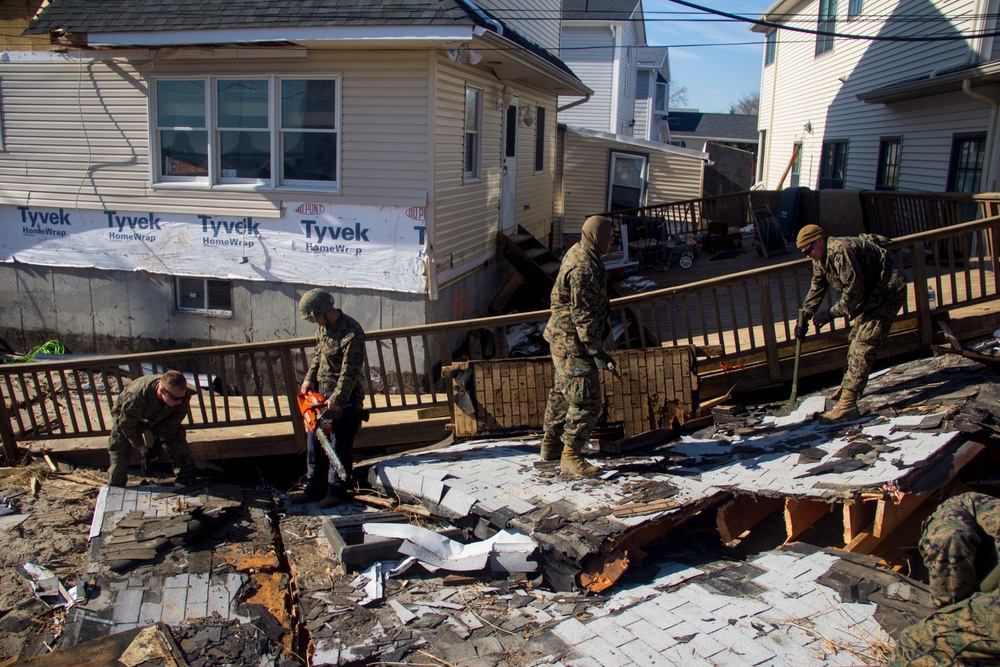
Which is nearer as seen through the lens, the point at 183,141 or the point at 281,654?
the point at 281,654

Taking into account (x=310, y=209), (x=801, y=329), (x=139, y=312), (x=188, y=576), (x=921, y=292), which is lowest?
(x=188, y=576)

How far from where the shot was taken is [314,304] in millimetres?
5711

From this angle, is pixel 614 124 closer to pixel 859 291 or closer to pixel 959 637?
pixel 859 291

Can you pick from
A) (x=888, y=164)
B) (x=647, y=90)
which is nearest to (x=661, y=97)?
(x=647, y=90)

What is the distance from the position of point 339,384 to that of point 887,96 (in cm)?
1220

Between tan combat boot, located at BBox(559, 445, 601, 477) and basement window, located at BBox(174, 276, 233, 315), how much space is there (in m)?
6.25

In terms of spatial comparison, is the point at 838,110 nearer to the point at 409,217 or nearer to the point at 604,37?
the point at 604,37

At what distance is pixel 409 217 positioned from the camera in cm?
912

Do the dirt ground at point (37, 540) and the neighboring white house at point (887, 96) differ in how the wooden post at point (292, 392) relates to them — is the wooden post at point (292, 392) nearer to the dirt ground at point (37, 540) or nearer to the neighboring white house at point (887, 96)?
the dirt ground at point (37, 540)

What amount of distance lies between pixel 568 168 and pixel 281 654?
59.8 ft

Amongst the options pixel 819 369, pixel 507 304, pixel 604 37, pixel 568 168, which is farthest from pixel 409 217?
pixel 604 37

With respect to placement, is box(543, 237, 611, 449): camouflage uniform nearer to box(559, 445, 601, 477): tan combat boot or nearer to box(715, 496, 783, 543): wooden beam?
box(559, 445, 601, 477): tan combat boot

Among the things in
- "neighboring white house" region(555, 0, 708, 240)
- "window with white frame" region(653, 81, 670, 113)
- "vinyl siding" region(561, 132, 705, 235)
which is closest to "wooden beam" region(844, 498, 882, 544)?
"neighboring white house" region(555, 0, 708, 240)

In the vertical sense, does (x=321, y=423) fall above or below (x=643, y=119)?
below
